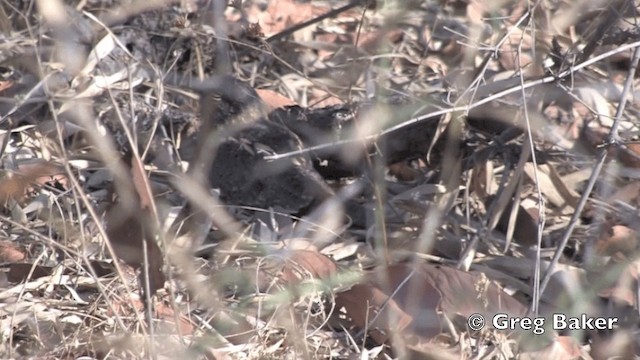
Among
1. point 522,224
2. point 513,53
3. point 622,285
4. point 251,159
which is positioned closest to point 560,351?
point 622,285

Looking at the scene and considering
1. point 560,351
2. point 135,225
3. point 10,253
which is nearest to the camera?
point 135,225

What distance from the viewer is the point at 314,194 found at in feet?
6.93

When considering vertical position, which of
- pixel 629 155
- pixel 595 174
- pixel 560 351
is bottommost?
pixel 560 351

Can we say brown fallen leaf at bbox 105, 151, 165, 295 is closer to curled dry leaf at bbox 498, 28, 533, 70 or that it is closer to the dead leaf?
the dead leaf

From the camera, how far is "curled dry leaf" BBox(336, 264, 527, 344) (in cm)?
178

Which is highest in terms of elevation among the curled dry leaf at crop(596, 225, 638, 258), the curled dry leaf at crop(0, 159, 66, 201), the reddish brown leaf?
the curled dry leaf at crop(0, 159, 66, 201)

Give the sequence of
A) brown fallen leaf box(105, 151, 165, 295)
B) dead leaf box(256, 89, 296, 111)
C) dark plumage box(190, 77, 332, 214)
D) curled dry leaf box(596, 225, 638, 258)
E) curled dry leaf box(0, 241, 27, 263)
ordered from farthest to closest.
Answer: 1. dead leaf box(256, 89, 296, 111)
2. dark plumage box(190, 77, 332, 214)
3. curled dry leaf box(596, 225, 638, 258)
4. curled dry leaf box(0, 241, 27, 263)
5. brown fallen leaf box(105, 151, 165, 295)

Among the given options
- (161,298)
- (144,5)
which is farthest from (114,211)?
(144,5)

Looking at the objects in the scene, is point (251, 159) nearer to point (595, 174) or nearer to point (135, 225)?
point (135, 225)

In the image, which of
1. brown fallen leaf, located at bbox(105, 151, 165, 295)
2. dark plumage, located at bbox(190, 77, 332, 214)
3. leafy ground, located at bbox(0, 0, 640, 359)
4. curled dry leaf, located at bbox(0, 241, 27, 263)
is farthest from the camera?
dark plumage, located at bbox(190, 77, 332, 214)

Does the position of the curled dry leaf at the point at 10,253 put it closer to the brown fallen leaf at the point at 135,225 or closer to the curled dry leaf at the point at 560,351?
the brown fallen leaf at the point at 135,225

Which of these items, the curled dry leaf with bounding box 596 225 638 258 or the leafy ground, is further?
the curled dry leaf with bounding box 596 225 638 258

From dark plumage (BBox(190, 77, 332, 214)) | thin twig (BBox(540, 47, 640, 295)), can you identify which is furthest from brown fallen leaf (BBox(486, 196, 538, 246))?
dark plumage (BBox(190, 77, 332, 214))

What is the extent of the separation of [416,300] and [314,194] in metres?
0.40
